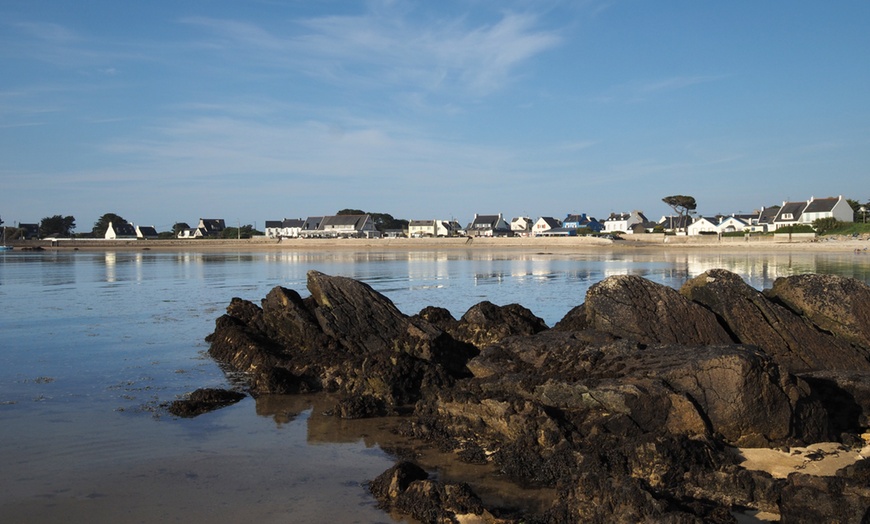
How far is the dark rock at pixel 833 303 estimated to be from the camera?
37.8ft

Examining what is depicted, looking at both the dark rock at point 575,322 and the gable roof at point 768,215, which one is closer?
the dark rock at point 575,322

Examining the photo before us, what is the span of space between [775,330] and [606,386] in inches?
183

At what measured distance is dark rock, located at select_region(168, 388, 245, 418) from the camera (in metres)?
9.87

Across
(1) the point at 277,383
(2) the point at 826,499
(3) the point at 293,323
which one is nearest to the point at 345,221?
(3) the point at 293,323

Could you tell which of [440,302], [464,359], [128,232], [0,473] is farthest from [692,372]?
[128,232]

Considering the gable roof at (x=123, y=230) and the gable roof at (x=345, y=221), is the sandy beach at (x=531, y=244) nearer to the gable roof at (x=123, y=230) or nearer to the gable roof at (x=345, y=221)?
the gable roof at (x=123, y=230)

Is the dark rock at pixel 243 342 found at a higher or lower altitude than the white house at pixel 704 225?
lower

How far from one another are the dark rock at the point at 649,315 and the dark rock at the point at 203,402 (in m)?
5.78

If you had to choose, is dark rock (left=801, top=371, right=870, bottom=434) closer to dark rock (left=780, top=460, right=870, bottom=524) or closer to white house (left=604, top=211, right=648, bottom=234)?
dark rock (left=780, top=460, right=870, bottom=524)

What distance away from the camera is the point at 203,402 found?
1020cm

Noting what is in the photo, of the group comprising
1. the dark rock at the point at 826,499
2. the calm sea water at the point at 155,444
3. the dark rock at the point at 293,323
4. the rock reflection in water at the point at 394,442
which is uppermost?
the dark rock at the point at 293,323

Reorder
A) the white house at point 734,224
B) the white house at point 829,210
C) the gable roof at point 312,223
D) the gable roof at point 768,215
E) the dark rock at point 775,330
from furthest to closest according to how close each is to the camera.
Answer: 1. the gable roof at point 312,223
2. the white house at point 734,224
3. the gable roof at point 768,215
4. the white house at point 829,210
5. the dark rock at point 775,330

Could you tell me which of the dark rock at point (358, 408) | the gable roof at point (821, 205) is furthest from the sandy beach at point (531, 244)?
the dark rock at point (358, 408)

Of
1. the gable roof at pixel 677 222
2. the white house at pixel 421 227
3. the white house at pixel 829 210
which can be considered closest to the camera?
the white house at pixel 829 210
